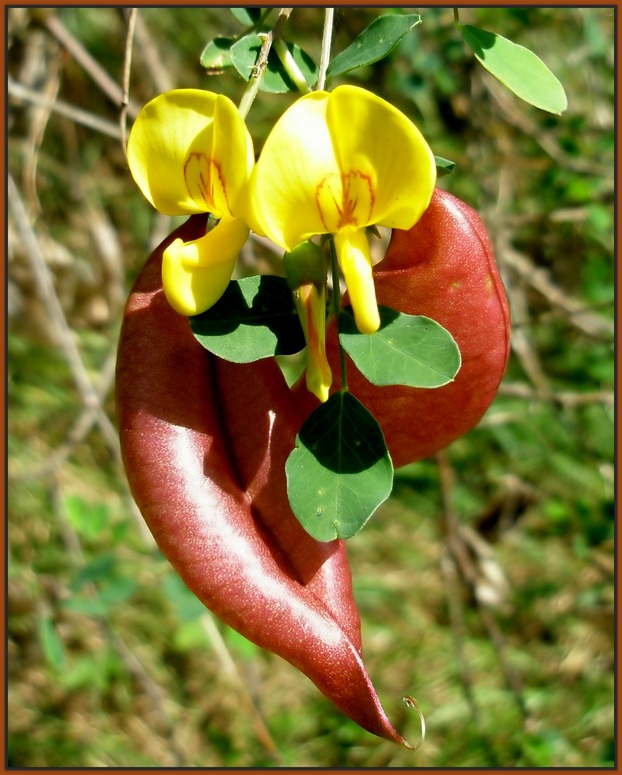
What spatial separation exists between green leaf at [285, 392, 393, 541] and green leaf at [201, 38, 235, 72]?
31 cm

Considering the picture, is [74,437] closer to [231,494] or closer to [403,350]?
[231,494]

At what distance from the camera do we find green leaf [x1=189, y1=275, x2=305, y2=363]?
1.90 ft

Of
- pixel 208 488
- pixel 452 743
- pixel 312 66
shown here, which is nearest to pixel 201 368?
pixel 208 488

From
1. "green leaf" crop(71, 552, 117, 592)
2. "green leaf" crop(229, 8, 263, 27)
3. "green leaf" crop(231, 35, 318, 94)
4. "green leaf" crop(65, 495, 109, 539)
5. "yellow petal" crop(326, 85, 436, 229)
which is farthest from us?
"green leaf" crop(65, 495, 109, 539)

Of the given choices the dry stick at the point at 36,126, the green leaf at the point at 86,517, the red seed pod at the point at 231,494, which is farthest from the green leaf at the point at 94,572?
the red seed pod at the point at 231,494

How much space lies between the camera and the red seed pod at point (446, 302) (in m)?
0.65

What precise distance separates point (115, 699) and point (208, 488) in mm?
1614

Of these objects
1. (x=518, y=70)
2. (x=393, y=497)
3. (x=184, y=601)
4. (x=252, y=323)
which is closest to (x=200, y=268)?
(x=252, y=323)

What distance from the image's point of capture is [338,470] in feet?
1.93

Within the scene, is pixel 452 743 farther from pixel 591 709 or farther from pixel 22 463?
pixel 22 463

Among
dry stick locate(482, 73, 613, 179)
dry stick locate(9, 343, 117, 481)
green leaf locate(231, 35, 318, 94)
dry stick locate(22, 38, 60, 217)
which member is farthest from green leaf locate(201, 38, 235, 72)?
dry stick locate(482, 73, 613, 179)

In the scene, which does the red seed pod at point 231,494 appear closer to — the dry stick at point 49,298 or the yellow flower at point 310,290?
the yellow flower at point 310,290

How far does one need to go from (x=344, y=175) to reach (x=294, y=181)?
0.04 meters

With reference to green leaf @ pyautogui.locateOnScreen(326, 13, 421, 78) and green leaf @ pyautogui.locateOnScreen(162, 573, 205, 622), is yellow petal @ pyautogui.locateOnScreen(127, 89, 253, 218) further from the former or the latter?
green leaf @ pyautogui.locateOnScreen(162, 573, 205, 622)
